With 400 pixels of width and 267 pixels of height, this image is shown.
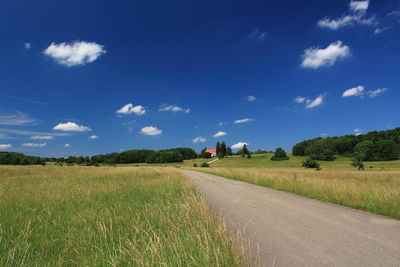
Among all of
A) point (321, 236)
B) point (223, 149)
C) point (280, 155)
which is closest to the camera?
point (321, 236)

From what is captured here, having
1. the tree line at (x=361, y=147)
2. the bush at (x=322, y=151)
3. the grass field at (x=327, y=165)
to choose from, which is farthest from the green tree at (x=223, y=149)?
→ the bush at (x=322, y=151)

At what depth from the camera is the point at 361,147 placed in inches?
3839

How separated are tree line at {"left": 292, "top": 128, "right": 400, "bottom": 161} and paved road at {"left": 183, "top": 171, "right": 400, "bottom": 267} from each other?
323 ft

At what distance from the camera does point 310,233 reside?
475 cm

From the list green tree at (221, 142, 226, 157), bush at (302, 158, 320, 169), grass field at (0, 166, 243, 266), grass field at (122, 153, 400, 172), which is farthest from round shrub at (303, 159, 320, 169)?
grass field at (0, 166, 243, 266)

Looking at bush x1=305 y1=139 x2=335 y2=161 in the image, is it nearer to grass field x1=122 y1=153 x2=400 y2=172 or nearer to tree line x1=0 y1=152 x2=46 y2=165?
grass field x1=122 y1=153 x2=400 y2=172

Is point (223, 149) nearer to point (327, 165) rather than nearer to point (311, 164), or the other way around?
point (327, 165)

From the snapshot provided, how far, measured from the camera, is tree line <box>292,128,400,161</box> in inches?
3558

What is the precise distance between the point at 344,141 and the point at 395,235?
13631 cm

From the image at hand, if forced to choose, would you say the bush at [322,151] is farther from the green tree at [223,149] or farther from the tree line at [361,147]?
the green tree at [223,149]

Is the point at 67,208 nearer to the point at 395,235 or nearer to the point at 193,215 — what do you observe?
the point at 193,215

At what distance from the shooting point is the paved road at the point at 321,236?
3488 mm

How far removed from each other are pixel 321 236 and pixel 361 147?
397ft

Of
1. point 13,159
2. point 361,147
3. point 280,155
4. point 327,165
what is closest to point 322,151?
point 361,147
